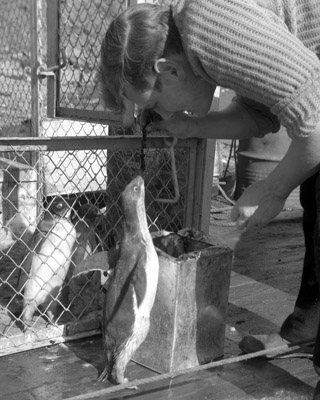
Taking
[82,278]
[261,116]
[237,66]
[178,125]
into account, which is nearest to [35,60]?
[82,278]

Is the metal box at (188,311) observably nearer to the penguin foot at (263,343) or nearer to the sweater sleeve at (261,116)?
the penguin foot at (263,343)

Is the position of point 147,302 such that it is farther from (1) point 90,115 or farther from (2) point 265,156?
(2) point 265,156

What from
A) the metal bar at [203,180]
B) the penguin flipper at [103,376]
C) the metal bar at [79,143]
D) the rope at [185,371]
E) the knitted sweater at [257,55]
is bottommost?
the penguin flipper at [103,376]

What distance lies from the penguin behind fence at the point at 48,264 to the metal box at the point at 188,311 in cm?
67

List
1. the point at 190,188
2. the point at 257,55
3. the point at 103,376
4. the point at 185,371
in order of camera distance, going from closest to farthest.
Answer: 1. the point at 257,55
2. the point at 185,371
3. the point at 103,376
4. the point at 190,188

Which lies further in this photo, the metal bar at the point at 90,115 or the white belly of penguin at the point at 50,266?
the metal bar at the point at 90,115

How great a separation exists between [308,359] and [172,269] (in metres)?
0.84

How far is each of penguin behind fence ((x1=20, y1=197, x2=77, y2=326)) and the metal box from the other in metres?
0.67

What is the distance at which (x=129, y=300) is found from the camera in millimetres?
2693

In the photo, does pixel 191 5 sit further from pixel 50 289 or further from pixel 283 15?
pixel 50 289

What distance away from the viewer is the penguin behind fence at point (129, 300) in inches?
106

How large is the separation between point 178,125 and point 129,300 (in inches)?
30.8

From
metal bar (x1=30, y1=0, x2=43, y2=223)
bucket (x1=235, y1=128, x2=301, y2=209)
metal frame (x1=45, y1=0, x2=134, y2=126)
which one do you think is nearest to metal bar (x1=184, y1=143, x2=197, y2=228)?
metal frame (x1=45, y1=0, x2=134, y2=126)

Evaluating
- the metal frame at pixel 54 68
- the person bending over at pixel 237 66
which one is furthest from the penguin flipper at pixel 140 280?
the metal frame at pixel 54 68
